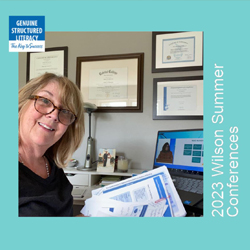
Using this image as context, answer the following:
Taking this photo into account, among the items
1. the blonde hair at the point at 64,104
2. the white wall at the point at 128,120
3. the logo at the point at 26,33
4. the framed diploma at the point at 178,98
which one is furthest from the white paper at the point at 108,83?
the logo at the point at 26,33

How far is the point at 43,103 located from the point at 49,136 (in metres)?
0.13

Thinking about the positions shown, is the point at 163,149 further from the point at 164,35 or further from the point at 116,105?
the point at 164,35

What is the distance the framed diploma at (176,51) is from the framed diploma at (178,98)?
0.10 metres

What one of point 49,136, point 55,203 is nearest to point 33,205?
point 55,203

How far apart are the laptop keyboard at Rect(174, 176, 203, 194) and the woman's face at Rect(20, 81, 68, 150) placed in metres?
0.68

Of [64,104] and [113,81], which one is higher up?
[113,81]

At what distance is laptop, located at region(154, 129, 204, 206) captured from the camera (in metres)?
0.94

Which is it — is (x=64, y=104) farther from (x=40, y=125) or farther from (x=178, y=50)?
(x=178, y=50)

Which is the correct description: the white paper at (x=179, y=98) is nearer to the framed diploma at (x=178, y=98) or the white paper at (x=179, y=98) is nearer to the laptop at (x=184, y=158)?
the framed diploma at (x=178, y=98)

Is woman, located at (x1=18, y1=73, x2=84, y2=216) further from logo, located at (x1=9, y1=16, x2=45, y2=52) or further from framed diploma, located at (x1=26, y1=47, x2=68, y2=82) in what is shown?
framed diploma, located at (x1=26, y1=47, x2=68, y2=82)

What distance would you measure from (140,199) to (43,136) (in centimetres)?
41

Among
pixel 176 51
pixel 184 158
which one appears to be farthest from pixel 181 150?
pixel 176 51

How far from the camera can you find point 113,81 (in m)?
1.71

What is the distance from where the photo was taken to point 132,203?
59 cm
